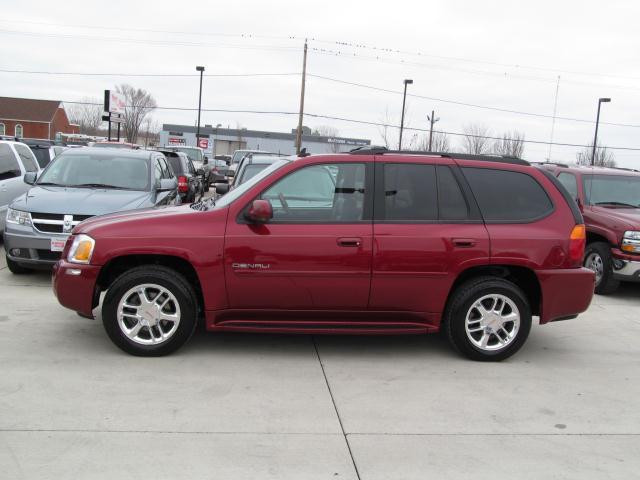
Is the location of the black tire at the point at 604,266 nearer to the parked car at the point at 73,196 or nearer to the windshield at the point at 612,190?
A: the windshield at the point at 612,190

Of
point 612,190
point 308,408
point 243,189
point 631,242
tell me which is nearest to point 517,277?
point 308,408

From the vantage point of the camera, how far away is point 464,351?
17.2 feet

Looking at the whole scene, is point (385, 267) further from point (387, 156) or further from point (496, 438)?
point (496, 438)

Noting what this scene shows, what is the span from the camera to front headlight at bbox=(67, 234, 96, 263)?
193 inches

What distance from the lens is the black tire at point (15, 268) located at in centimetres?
762

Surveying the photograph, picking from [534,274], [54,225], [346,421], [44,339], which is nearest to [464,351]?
[534,274]

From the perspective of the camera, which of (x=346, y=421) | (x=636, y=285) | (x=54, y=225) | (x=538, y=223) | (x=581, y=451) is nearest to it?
(x=581, y=451)

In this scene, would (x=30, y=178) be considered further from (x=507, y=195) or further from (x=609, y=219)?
(x=609, y=219)

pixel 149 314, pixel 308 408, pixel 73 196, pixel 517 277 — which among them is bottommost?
pixel 308 408

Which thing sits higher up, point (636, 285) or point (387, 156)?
point (387, 156)

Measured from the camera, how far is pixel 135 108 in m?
70.3

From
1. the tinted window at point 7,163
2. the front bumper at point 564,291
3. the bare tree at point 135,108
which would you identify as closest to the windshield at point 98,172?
the tinted window at point 7,163

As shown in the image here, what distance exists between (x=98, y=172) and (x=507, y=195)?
6136mm

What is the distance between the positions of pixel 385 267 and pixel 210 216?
5.08 feet
